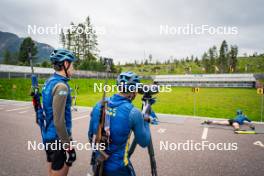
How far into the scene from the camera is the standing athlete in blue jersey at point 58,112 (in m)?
2.45

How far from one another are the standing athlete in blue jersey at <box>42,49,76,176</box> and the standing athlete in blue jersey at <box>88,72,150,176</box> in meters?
0.51

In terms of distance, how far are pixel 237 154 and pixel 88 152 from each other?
4.56 meters

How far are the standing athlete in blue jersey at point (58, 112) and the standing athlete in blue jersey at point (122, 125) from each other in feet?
1.67

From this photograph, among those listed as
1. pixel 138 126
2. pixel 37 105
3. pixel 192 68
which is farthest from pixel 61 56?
pixel 192 68

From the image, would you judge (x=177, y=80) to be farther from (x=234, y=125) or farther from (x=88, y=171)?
(x=88, y=171)

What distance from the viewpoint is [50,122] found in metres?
2.63

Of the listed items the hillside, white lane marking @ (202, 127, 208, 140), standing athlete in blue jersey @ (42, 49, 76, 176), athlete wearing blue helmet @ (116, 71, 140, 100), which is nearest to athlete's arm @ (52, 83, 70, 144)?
standing athlete in blue jersey @ (42, 49, 76, 176)

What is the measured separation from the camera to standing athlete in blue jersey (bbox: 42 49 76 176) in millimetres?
2451

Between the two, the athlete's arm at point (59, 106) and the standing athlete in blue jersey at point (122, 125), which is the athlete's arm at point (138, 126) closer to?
the standing athlete in blue jersey at point (122, 125)

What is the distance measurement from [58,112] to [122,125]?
943 mm

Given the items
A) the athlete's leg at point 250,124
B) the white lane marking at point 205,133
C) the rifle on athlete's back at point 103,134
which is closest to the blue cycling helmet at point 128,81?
the rifle on athlete's back at point 103,134

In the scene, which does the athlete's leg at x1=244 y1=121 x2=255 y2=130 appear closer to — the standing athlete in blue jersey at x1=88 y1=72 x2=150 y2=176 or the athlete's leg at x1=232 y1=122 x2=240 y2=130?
the athlete's leg at x1=232 y1=122 x2=240 y2=130

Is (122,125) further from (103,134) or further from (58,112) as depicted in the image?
(58,112)

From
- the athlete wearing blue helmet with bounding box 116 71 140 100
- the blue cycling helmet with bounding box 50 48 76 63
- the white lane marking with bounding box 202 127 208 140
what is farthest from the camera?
the white lane marking with bounding box 202 127 208 140
